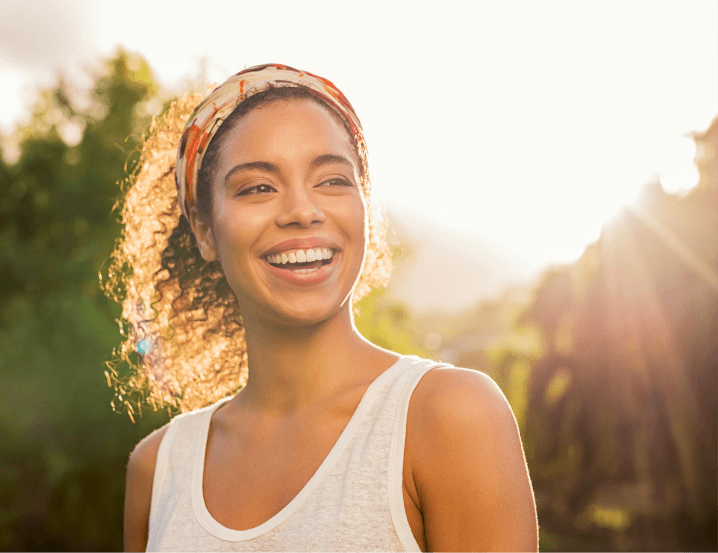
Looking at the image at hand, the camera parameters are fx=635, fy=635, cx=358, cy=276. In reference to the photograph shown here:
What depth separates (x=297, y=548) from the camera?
191 cm

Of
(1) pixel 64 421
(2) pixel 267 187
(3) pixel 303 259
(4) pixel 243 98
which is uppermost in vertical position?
(1) pixel 64 421

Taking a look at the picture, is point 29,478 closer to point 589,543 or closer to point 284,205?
point 589,543

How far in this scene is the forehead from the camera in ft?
7.40

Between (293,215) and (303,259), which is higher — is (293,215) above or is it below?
above

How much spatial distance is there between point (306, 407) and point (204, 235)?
882mm

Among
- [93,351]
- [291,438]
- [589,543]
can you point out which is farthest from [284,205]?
[589,543]

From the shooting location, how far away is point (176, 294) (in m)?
3.33

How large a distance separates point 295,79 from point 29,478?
14678 mm

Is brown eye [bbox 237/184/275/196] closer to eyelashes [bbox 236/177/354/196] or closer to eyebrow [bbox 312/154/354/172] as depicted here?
eyelashes [bbox 236/177/354/196]

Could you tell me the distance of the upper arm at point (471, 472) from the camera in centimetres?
175

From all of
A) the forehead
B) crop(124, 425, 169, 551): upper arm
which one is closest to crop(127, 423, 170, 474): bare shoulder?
crop(124, 425, 169, 551): upper arm

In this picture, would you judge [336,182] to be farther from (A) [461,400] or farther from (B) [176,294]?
(B) [176,294]

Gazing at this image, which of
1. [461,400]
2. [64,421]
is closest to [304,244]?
[461,400]

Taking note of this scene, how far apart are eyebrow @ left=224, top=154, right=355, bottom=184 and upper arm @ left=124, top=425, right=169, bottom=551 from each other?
49.2 inches
